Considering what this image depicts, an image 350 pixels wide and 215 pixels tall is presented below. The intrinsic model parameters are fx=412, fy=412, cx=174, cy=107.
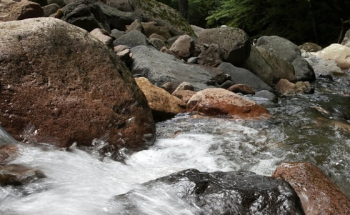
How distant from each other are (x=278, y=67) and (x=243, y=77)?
2.04 meters

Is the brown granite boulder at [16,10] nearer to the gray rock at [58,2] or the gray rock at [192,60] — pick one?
the gray rock at [58,2]

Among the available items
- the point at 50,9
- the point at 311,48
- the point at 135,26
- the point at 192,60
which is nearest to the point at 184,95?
the point at 192,60

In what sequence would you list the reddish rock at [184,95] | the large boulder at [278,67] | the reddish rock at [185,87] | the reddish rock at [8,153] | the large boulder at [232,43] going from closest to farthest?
the reddish rock at [8,153] → the reddish rock at [184,95] → the reddish rock at [185,87] → the large boulder at [232,43] → the large boulder at [278,67]

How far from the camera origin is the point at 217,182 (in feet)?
10.0

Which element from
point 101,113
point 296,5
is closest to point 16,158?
point 101,113

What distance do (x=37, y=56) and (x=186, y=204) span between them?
249 centimetres

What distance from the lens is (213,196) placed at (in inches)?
113

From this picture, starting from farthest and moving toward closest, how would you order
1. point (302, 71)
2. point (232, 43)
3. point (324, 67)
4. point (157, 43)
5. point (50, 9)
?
point (324, 67)
point (302, 71)
point (157, 43)
point (50, 9)
point (232, 43)

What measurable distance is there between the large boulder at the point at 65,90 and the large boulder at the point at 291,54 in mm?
7565

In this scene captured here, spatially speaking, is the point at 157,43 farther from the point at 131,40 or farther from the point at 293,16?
the point at 293,16

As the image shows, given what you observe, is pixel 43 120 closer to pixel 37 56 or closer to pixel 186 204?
pixel 37 56

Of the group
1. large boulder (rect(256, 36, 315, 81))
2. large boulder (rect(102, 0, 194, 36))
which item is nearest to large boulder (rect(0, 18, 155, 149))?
large boulder (rect(256, 36, 315, 81))

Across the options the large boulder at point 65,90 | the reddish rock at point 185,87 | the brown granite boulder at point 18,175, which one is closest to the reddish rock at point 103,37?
the reddish rock at point 185,87

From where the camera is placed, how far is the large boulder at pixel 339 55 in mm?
13789
